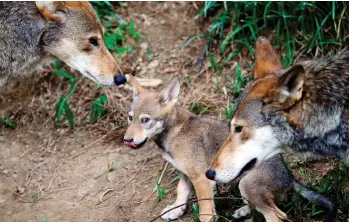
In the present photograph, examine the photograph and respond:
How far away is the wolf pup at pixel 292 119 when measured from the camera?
5.36 m

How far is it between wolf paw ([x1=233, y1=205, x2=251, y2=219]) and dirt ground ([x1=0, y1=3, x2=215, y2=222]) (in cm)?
83

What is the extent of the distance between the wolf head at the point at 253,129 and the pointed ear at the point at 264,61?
0.23 ft

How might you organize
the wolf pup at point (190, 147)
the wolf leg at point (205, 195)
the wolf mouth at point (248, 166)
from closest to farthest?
the wolf mouth at point (248, 166) < the wolf pup at point (190, 147) < the wolf leg at point (205, 195)

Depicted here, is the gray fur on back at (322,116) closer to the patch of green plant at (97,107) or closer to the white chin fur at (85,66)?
the white chin fur at (85,66)

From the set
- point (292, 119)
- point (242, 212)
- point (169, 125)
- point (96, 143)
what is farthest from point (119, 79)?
point (292, 119)

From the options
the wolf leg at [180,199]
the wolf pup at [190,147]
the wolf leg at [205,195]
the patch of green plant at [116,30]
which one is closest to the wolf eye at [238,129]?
the wolf pup at [190,147]

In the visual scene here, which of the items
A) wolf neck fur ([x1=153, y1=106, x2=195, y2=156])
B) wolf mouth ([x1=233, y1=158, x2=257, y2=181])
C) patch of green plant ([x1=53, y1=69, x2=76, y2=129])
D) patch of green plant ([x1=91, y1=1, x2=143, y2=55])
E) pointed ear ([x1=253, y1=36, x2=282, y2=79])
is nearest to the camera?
wolf mouth ([x1=233, y1=158, x2=257, y2=181])

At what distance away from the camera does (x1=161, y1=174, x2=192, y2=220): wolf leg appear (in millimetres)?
6691

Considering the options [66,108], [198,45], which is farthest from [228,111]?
[66,108]

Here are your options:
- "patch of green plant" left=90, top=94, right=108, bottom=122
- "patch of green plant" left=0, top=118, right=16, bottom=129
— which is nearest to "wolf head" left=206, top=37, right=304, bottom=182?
"patch of green plant" left=90, top=94, right=108, bottom=122

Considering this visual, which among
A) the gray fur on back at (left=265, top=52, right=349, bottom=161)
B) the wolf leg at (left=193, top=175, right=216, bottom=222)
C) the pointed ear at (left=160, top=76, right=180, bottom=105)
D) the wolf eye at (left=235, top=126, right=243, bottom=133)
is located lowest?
the wolf leg at (left=193, top=175, right=216, bottom=222)

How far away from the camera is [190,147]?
21.4 feet

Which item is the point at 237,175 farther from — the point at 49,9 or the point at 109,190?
the point at 49,9

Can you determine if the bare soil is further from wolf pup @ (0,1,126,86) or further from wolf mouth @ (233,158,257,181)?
wolf mouth @ (233,158,257,181)
